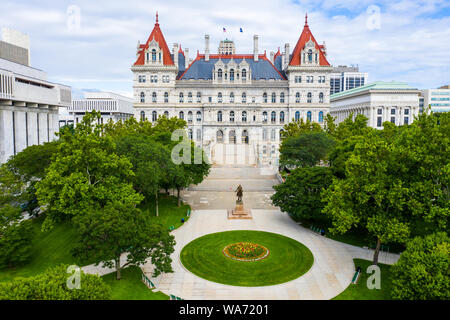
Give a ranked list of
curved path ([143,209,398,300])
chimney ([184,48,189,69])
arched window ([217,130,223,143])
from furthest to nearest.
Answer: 1. chimney ([184,48,189,69])
2. arched window ([217,130,223,143])
3. curved path ([143,209,398,300])

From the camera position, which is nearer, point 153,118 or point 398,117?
point 153,118

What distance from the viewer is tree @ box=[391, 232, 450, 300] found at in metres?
16.3

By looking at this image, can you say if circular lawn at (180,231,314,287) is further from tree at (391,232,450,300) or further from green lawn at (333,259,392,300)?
tree at (391,232,450,300)

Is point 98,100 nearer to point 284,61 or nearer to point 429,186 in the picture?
point 284,61

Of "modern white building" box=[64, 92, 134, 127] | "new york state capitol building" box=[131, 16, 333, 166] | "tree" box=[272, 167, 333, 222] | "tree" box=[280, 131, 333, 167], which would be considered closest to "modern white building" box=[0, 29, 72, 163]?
"new york state capitol building" box=[131, 16, 333, 166]

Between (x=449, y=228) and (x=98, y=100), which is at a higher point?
(x=98, y=100)

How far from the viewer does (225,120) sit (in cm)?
8594

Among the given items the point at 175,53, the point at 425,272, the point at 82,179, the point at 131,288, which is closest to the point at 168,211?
the point at 82,179

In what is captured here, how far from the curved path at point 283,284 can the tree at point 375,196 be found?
352 centimetres

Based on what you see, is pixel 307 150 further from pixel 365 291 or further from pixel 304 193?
pixel 365 291

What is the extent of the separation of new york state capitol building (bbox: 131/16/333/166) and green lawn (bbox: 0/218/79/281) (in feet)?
176

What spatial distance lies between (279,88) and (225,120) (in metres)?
17.3

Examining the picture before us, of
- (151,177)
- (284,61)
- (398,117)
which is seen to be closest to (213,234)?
(151,177)
